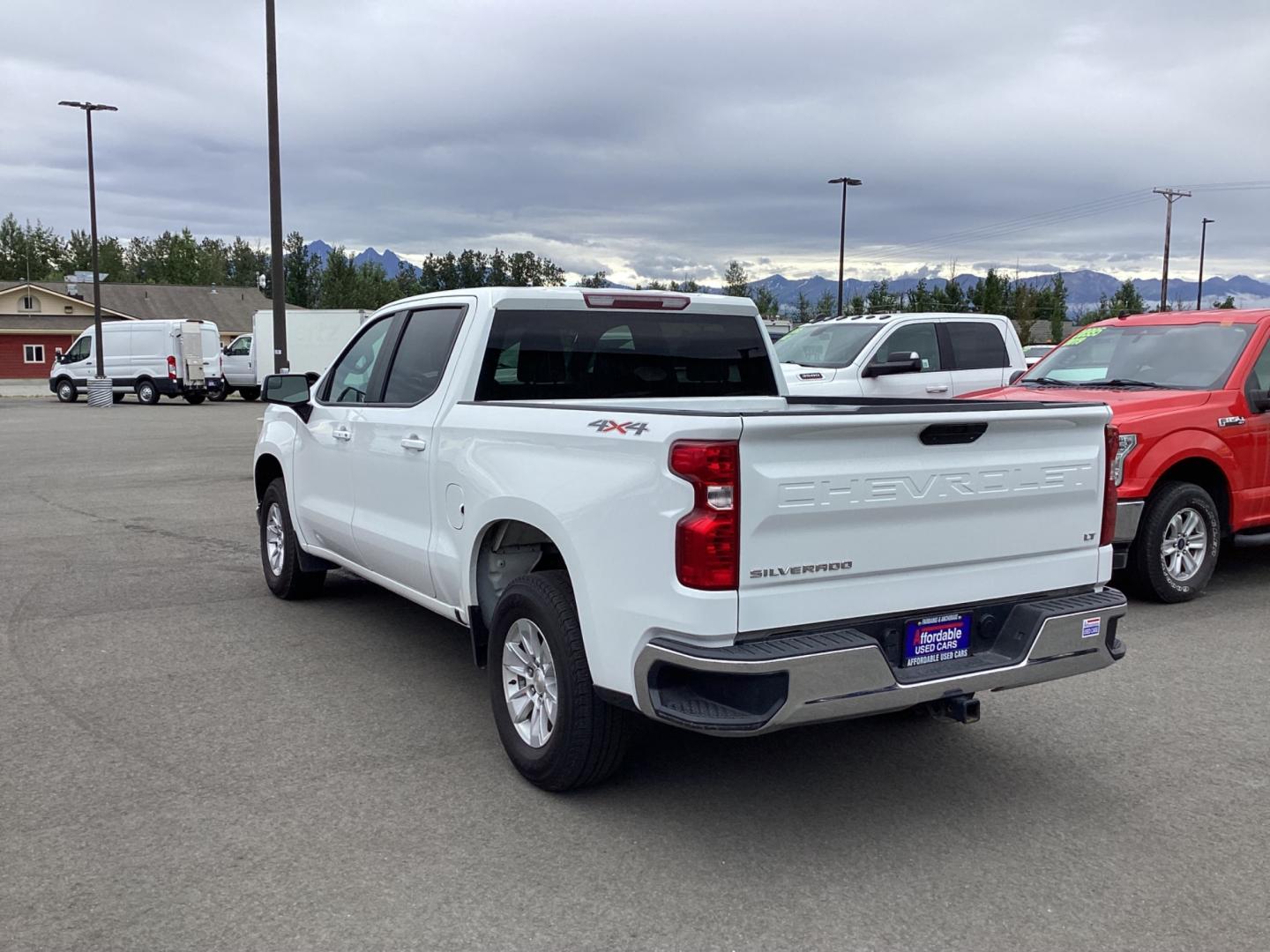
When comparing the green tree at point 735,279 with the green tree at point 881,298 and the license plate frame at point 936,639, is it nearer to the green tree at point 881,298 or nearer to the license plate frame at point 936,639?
the green tree at point 881,298

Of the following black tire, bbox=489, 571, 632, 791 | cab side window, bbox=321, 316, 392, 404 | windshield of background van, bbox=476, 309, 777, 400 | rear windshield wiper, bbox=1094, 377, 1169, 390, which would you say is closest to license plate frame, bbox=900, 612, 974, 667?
black tire, bbox=489, 571, 632, 791

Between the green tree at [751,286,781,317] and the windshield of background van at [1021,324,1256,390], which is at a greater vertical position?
the green tree at [751,286,781,317]

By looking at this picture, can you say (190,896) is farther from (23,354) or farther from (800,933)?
(23,354)

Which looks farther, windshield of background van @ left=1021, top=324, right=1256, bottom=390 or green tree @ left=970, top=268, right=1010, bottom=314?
green tree @ left=970, top=268, right=1010, bottom=314

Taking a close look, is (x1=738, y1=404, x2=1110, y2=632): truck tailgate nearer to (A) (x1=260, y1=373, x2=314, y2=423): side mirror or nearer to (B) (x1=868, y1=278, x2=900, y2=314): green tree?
(A) (x1=260, y1=373, x2=314, y2=423): side mirror

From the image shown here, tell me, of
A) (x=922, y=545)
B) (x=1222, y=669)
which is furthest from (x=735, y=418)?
(x=1222, y=669)

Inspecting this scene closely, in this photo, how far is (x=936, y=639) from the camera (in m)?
3.88

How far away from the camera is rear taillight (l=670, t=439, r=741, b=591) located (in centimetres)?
339

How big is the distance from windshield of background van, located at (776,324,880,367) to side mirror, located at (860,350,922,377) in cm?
43

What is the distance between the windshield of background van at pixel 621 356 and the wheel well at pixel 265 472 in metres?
2.95

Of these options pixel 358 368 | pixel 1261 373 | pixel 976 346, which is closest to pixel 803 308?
pixel 976 346

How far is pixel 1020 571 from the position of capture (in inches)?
162

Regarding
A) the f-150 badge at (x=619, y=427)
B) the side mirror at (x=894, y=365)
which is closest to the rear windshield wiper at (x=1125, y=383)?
the side mirror at (x=894, y=365)

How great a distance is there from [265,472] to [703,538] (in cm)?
513
